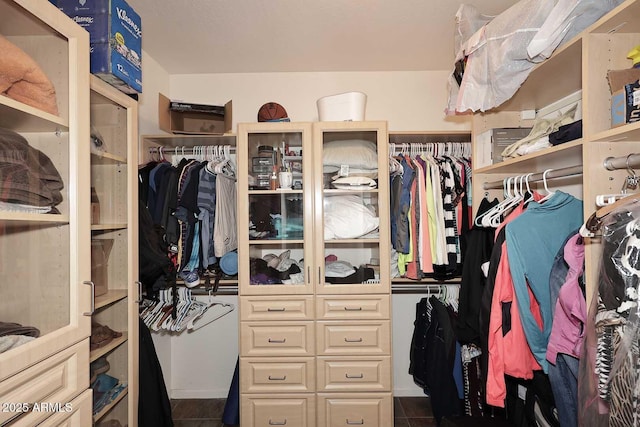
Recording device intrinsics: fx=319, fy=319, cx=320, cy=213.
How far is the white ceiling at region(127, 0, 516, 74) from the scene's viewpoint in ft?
5.79

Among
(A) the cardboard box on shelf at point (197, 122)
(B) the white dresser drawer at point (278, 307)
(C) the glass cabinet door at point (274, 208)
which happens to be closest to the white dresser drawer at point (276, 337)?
(B) the white dresser drawer at point (278, 307)

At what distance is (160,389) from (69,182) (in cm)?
135

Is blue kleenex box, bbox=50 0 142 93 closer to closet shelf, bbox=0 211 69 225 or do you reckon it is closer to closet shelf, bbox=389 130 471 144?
closet shelf, bbox=0 211 69 225

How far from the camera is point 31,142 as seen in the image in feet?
3.38

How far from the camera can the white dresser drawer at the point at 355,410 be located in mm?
1922

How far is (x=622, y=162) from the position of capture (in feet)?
3.44

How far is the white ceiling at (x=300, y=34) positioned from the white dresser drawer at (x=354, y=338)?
1.81 meters

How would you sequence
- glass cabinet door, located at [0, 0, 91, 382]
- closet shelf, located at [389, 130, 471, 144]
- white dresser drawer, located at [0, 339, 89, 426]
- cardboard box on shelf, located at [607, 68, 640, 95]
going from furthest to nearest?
1. closet shelf, located at [389, 130, 471, 144]
2. cardboard box on shelf, located at [607, 68, 640, 95]
3. glass cabinet door, located at [0, 0, 91, 382]
4. white dresser drawer, located at [0, 339, 89, 426]

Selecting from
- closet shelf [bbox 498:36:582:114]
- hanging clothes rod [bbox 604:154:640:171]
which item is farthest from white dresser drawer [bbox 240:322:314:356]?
closet shelf [bbox 498:36:582:114]

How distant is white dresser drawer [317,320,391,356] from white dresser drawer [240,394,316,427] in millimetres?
317

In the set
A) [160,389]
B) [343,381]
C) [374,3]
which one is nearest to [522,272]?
[343,381]

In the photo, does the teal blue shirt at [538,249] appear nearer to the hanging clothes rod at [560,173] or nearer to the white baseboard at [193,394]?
the hanging clothes rod at [560,173]

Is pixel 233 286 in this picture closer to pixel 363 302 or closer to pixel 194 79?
pixel 363 302

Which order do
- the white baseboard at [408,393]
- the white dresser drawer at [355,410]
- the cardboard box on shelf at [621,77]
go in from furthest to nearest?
the white baseboard at [408,393]
the white dresser drawer at [355,410]
the cardboard box on shelf at [621,77]
